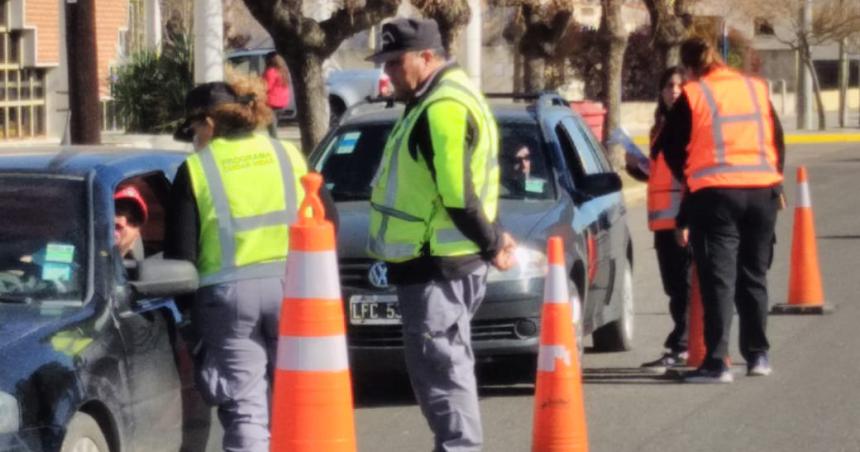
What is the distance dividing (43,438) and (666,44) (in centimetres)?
2479

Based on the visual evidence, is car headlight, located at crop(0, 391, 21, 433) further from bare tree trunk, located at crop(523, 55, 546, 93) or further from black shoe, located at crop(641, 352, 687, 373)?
bare tree trunk, located at crop(523, 55, 546, 93)

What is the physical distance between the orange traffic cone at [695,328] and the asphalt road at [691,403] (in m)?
0.24

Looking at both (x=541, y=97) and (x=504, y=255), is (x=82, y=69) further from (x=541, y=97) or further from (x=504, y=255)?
(x=504, y=255)

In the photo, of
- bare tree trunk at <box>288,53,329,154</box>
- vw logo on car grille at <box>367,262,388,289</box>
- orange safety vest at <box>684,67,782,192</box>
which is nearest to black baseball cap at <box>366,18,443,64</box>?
vw logo on car grille at <box>367,262,388,289</box>

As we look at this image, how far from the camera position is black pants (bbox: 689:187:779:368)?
10.0 meters

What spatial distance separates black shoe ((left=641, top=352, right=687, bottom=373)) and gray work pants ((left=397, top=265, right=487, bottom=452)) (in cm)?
417

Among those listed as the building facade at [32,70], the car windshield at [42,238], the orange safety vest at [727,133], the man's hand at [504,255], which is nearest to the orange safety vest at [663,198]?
the orange safety vest at [727,133]

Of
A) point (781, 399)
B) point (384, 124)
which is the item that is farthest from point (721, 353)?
point (384, 124)

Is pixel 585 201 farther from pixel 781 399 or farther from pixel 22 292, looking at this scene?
pixel 22 292

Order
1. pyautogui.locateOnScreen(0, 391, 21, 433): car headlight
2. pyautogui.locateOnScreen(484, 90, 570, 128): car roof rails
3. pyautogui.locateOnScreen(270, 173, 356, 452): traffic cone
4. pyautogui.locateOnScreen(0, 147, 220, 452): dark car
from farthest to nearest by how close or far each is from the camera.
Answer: pyautogui.locateOnScreen(484, 90, 570, 128): car roof rails → pyautogui.locateOnScreen(0, 147, 220, 452): dark car → pyautogui.locateOnScreen(0, 391, 21, 433): car headlight → pyautogui.locateOnScreen(270, 173, 356, 452): traffic cone

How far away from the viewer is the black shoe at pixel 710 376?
10.2 metres

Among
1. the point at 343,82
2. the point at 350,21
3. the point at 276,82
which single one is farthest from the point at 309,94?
the point at 343,82

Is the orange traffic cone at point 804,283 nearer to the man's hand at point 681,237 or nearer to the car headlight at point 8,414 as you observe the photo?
the man's hand at point 681,237

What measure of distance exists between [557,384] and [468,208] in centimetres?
107
